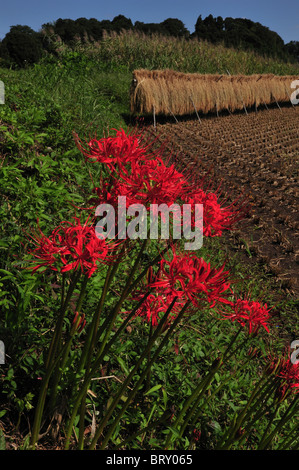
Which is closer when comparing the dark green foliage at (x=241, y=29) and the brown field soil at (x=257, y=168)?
the brown field soil at (x=257, y=168)

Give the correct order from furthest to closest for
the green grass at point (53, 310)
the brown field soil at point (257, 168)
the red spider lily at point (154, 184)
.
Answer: the brown field soil at point (257, 168), the green grass at point (53, 310), the red spider lily at point (154, 184)

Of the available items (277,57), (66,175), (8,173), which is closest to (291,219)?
(66,175)

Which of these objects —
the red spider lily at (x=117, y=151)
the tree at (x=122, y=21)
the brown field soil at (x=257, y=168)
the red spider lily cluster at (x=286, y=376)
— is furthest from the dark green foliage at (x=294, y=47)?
the red spider lily at (x=117, y=151)

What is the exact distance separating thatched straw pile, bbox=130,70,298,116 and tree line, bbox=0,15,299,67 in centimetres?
449

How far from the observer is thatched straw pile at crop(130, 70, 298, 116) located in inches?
456

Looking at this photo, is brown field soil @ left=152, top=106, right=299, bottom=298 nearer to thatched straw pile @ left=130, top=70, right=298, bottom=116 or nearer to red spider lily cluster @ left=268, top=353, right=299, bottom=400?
thatched straw pile @ left=130, top=70, right=298, bottom=116

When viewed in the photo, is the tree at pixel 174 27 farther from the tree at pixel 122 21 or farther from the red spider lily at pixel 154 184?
the red spider lily at pixel 154 184
